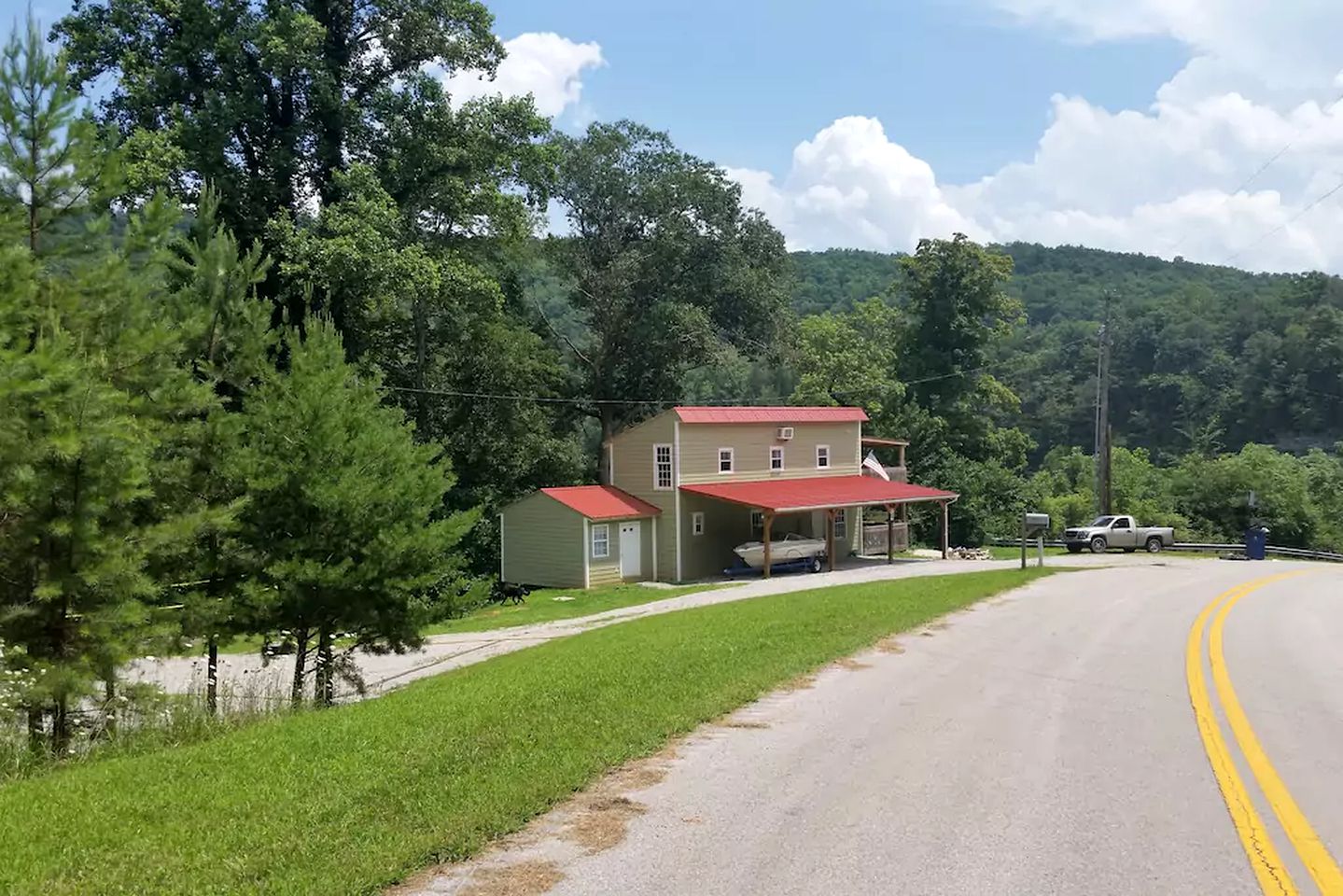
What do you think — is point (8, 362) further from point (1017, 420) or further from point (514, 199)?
point (1017, 420)

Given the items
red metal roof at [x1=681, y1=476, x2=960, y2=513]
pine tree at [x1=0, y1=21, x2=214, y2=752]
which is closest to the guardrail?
red metal roof at [x1=681, y1=476, x2=960, y2=513]

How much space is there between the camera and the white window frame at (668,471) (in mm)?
35000

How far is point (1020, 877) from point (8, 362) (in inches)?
330

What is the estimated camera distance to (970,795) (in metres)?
6.52

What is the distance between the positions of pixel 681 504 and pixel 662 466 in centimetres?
146

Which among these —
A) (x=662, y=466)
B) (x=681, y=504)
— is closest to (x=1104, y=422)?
(x=681, y=504)

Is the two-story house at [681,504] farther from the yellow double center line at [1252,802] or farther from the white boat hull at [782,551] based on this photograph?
the yellow double center line at [1252,802]

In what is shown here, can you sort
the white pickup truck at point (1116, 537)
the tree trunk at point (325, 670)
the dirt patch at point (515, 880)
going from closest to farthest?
the dirt patch at point (515, 880) → the tree trunk at point (325, 670) → the white pickup truck at point (1116, 537)

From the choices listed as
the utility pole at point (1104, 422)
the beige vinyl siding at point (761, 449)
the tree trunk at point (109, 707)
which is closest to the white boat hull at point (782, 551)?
the beige vinyl siding at point (761, 449)

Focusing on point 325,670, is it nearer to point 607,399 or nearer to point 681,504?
point 681,504

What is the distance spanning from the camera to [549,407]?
46.4 metres

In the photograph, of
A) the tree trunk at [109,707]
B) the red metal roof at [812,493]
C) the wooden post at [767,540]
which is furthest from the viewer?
the red metal roof at [812,493]

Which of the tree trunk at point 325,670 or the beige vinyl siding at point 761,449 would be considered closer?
the tree trunk at point 325,670

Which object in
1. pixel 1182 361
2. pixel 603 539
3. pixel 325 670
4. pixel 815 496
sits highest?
pixel 1182 361
